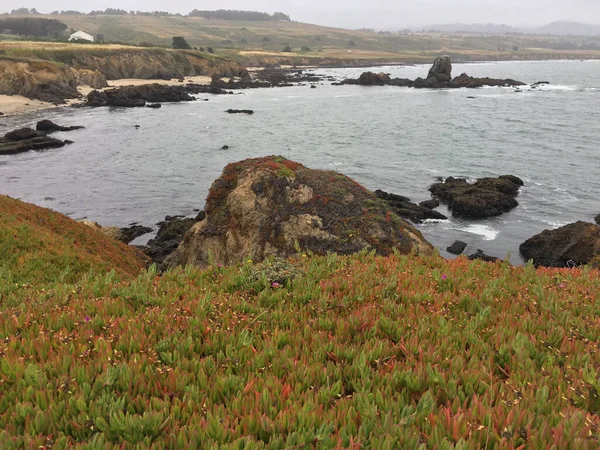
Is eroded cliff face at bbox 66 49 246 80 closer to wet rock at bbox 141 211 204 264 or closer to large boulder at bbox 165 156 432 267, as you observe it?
wet rock at bbox 141 211 204 264

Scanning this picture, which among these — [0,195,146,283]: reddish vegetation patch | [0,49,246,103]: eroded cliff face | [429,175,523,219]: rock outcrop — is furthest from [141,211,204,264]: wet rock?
[0,49,246,103]: eroded cliff face

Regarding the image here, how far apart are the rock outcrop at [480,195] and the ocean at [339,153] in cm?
88

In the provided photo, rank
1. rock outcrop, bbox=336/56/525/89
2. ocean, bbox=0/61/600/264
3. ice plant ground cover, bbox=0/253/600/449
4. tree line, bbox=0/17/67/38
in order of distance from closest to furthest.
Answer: ice plant ground cover, bbox=0/253/600/449 < ocean, bbox=0/61/600/264 < rock outcrop, bbox=336/56/525/89 < tree line, bbox=0/17/67/38

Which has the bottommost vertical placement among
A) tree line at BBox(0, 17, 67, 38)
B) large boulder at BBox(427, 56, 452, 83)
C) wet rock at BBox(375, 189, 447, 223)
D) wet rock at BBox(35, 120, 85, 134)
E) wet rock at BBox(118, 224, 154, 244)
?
wet rock at BBox(118, 224, 154, 244)

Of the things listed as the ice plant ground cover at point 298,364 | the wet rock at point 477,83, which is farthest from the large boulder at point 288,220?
the wet rock at point 477,83

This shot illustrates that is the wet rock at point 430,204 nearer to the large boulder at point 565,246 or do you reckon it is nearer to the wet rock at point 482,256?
the wet rock at point 482,256

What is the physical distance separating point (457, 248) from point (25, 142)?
46838 mm

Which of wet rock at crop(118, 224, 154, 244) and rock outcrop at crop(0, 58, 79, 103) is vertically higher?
rock outcrop at crop(0, 58, 79, 103)

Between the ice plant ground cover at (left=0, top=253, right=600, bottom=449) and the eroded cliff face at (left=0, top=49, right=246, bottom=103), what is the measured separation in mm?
86970

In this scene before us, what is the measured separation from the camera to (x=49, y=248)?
48.5ft

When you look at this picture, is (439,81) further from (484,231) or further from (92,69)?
(484,231)

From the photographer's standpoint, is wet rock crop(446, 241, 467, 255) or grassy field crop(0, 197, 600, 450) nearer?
grassy field crop(0, 197, 600, 450)

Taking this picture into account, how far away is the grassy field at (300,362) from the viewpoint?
11.6 ft

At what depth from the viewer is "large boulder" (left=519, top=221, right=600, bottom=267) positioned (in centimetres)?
2316
